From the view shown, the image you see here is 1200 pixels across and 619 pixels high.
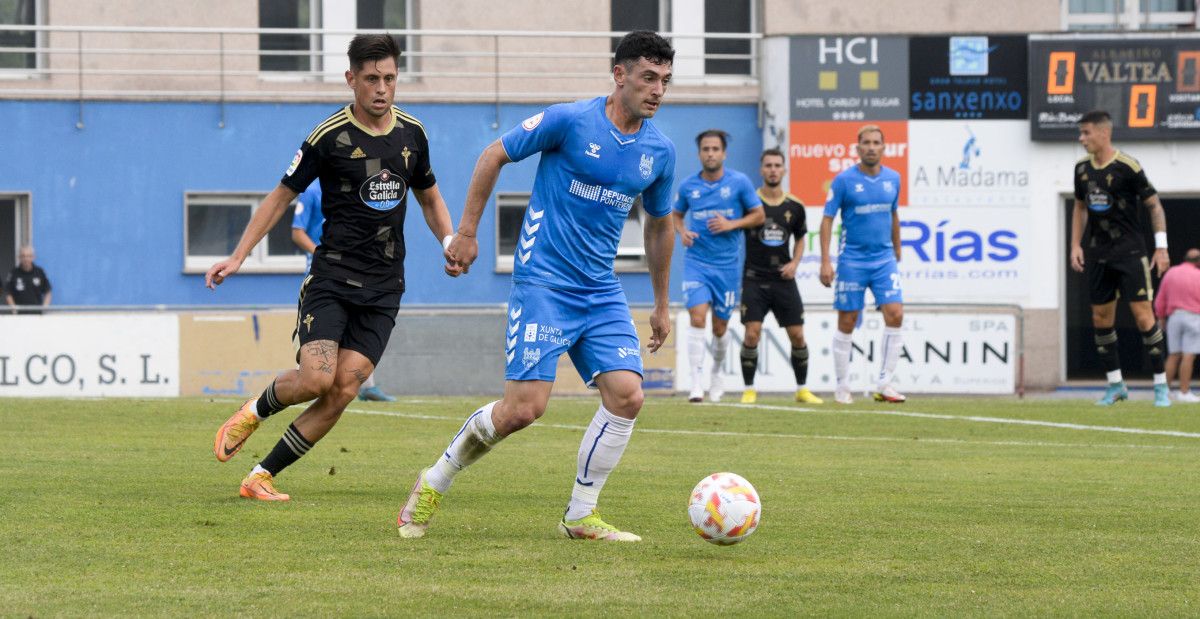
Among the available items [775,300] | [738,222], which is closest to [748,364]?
[775,300]

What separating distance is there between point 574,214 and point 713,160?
9654 mm

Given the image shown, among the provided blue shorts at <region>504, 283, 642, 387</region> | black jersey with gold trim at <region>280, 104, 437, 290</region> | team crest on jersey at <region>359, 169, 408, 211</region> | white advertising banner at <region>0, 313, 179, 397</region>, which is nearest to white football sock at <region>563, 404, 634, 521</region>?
blue shorts at <region>504, 283, 642, 387</region>

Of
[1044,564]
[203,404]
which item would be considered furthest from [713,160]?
[1044,564]

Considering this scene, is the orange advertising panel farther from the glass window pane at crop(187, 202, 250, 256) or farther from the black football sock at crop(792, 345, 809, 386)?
the black football sock at crop(792, 345, 809, 386)

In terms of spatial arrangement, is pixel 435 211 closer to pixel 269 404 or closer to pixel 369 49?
pixel 369 49

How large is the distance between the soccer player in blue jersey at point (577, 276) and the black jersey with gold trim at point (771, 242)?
10.0 meters

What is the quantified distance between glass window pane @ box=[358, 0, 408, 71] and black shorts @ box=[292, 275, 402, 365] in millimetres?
18808

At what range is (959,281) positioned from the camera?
86.3 feet

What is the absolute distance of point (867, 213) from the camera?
1702 centimetres

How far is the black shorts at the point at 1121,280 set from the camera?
52.5 ft

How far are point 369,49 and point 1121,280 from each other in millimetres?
9864

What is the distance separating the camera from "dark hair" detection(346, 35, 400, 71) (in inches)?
325

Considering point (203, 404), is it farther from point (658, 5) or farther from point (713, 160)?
point (658, 5)

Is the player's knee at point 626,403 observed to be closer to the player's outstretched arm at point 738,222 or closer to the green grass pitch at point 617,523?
the green grass pitch at point 617,523
